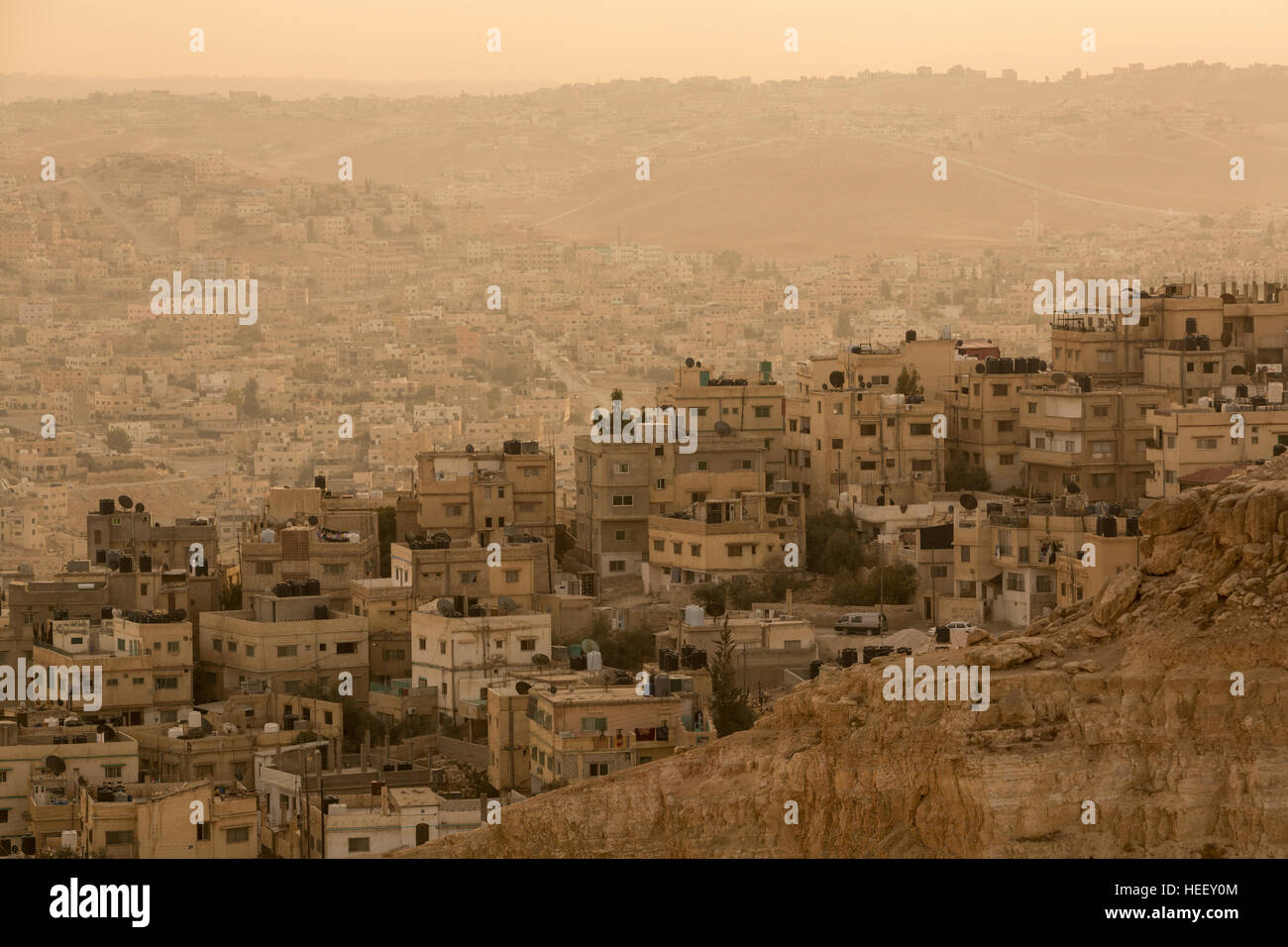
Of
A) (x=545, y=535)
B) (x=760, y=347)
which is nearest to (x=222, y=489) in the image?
(x=760, y=347)

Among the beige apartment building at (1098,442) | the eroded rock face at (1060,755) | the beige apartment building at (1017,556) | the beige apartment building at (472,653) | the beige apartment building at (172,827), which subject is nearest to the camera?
the eroded rock face at (1060,755)

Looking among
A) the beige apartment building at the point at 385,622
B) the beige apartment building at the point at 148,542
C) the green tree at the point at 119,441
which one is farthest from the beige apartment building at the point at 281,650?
the green tree at the point at 119,441

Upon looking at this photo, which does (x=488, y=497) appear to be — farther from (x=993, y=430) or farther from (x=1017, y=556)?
(x=1017, y=556)

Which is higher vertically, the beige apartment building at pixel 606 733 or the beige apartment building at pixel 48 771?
the beige apartment building at pixel 606 733

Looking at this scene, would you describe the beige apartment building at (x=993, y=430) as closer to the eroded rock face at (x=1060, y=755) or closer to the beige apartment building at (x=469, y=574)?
the beige apartment building at (x=469, y=574)

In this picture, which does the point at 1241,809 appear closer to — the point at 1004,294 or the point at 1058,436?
the point at 1058,436

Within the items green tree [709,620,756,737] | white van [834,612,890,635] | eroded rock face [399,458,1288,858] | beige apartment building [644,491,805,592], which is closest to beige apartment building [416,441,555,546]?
beige apartment building [644,491,805,592]
